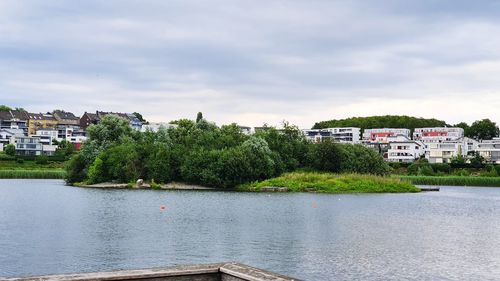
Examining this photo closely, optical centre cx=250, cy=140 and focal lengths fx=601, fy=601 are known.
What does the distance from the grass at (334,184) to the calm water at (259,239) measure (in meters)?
27.8

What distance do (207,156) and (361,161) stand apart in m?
26.5

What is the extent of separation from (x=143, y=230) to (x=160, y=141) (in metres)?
72.9

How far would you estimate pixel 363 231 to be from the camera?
4006cm

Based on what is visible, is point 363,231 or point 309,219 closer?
point 363,231

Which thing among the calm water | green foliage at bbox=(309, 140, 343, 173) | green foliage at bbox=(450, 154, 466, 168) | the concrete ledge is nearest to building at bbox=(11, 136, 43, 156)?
green foliage at bbox=(309, 140, 343, 173)

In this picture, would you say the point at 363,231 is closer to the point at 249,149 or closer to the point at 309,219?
the point at 309,219

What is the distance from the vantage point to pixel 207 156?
93000mm

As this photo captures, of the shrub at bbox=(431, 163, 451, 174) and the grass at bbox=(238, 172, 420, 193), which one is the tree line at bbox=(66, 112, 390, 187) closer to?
the grass at bbox=(238, 172, 420, 193)

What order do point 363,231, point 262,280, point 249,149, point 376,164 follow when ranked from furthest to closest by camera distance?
point 376,164 < point 249,149 < point 363,231 < point 262,280

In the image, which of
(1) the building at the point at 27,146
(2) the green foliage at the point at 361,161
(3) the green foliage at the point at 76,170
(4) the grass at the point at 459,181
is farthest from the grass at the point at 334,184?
(1) the building at the point at 27,146

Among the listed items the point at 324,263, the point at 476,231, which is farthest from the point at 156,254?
the point at 476,231

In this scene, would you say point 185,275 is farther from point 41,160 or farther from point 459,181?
point 41,160

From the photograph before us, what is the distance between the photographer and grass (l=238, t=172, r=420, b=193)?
8650cm

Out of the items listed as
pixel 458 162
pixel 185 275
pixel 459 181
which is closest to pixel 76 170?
pixel 459 181
